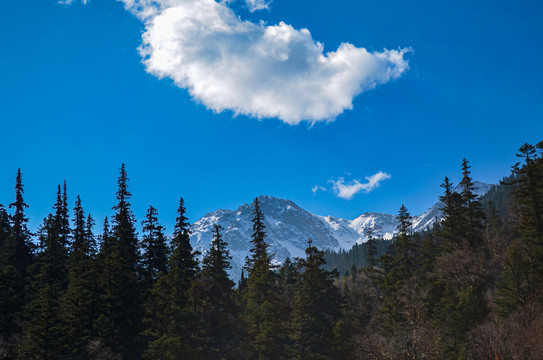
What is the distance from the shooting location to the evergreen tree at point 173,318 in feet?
Result: 124

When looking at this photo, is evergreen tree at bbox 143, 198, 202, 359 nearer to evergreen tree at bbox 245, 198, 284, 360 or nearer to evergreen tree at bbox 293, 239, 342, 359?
evergreen tree at bbox 245, 198, 284, 360

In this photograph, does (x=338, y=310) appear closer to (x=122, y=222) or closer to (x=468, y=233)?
(x=468, y=233)

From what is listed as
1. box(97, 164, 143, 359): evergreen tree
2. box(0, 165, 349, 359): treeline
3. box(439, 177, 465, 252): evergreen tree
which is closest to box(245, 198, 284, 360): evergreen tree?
box(0, 165, 349, 359): treeline

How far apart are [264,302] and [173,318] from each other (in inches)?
482

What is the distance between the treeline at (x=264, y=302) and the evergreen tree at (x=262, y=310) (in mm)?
181

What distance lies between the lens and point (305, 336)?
156ft

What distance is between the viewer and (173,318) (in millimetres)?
39781

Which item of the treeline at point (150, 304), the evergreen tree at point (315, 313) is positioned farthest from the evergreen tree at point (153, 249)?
the evergreen tree at point (315, 313)

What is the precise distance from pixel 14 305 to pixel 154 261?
14640 mm

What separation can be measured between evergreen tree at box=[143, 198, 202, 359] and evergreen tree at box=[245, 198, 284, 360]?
8772 millimetres

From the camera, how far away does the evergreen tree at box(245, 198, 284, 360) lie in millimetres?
46969

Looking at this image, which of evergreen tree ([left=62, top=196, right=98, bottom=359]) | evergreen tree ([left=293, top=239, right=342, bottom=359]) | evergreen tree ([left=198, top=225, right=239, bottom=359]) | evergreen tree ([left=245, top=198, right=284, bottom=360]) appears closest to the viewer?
evergreen tree ([left=62, top=196, right=98, bottom=359])

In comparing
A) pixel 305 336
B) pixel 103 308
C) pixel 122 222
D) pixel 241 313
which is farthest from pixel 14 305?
pixel 305 336

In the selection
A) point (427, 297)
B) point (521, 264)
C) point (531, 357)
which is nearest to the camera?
point (531, 357)
